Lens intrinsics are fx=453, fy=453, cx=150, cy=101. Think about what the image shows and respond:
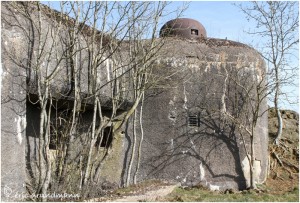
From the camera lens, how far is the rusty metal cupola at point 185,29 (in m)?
14.3

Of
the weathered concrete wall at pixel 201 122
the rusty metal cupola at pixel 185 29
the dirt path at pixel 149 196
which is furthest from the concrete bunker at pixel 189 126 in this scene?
the dirt path at pixel 149 196

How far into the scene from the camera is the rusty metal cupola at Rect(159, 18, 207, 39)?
563 inches

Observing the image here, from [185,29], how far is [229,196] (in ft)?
18.6

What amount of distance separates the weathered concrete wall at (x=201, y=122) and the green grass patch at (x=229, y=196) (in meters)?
0.86

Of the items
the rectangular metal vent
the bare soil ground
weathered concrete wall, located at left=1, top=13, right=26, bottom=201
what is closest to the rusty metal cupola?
the rectangular metal vent

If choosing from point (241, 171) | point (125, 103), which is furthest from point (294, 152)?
point (125, 103)

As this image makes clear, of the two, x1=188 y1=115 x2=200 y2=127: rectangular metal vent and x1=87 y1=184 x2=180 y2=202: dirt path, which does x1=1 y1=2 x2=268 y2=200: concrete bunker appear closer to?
x1=188 y1=115 x2=200 y2=127: rectangular metal vent

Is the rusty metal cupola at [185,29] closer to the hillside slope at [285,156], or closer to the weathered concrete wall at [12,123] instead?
the hillside slope at [285,156]

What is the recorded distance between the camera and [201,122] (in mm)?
13195

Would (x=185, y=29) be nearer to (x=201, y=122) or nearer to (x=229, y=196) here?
(x=201, y=122)

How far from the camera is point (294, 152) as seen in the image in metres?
16.2

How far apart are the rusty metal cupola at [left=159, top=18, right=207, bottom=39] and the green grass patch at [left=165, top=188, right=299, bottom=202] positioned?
495 centimetres

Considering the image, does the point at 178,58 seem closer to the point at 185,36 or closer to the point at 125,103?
the point at 185,36

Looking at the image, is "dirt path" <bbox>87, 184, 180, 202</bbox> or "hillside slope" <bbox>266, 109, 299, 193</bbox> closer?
"dirt path" <bbox>87, 184, 180, 202</bbox>
